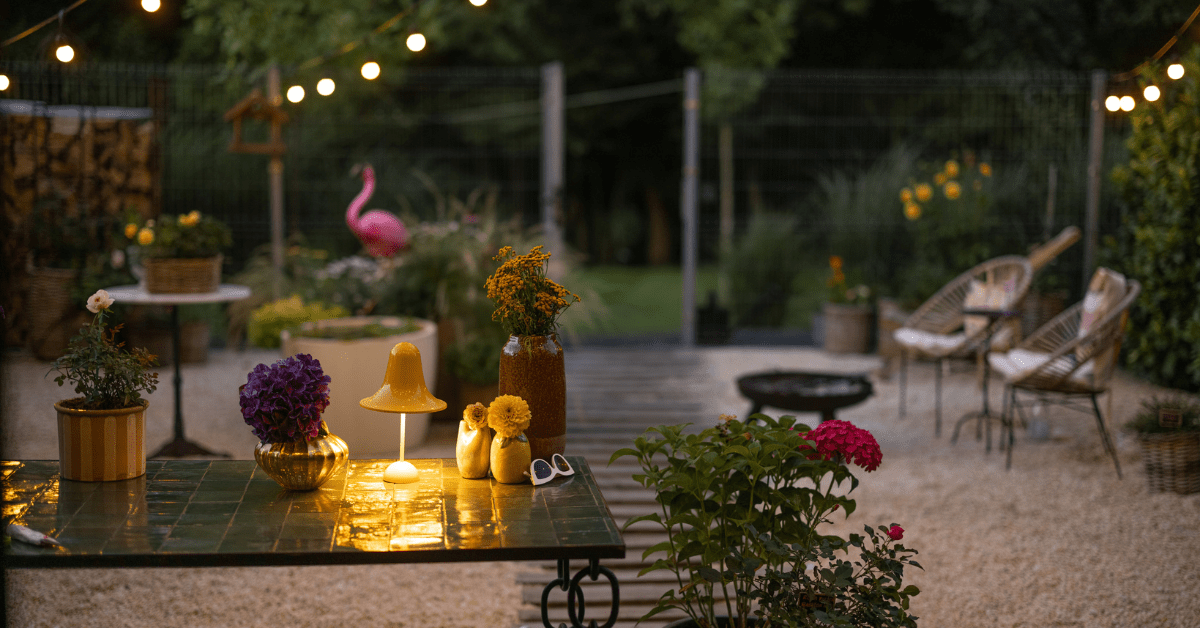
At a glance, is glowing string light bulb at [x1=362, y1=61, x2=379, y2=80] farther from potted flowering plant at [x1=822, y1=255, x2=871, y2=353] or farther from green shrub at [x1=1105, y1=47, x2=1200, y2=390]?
green shrub at [x1=1105, y1=47, x2=1200, y2=390]

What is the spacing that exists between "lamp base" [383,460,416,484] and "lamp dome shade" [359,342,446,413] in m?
0.13

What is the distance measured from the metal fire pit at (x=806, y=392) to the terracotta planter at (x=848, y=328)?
2.84 m

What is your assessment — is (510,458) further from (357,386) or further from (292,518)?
(357,386)

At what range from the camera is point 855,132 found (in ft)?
39.2

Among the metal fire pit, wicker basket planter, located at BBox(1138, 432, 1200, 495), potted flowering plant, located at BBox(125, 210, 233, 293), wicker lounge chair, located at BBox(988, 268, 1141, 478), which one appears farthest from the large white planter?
wicker basket planter, located at BBox(1138, 432, 1200, 495)

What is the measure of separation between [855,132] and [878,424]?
255 inches

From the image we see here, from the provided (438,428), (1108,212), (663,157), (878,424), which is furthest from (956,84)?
(663,157)

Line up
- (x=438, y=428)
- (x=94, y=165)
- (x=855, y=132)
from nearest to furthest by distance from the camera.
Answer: (x=438, y=428), (x=94, y=165), (x=855, y=132)

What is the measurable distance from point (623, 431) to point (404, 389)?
3180 mm

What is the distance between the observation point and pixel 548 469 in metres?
2.28

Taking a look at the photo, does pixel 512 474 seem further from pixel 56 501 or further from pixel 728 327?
pixel 728 327

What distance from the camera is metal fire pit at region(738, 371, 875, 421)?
506 cm

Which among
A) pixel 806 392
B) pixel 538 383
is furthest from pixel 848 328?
pixel 538 383

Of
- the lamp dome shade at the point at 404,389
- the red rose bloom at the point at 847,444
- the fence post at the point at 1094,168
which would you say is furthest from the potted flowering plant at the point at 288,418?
the fence post at the point at 1094,168
